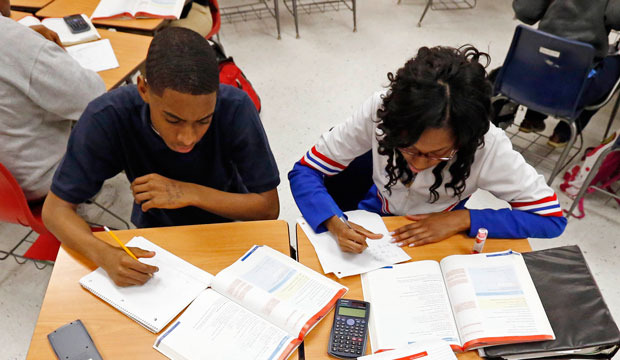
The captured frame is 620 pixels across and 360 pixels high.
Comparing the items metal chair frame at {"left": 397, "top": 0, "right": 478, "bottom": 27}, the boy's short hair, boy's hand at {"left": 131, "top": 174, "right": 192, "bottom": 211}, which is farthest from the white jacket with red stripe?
metal chair frame at {"left": 397, "top": 0, "right": 478, "bottom": 27}

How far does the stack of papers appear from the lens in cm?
115

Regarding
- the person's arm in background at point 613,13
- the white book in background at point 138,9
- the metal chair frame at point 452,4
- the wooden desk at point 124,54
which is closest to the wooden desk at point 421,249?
the wooden desk at point 124,54

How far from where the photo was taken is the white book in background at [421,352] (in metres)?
0.94

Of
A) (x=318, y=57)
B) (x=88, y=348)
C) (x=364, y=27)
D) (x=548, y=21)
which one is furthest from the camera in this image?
(x=364, y=27)

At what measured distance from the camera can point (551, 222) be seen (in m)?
1.24

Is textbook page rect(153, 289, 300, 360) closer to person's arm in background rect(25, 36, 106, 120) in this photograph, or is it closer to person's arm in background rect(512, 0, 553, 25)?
person's arm in background rect(25, 36, 106, 120)

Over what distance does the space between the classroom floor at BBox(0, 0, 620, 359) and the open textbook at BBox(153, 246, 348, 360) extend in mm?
1172

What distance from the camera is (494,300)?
3.38ft

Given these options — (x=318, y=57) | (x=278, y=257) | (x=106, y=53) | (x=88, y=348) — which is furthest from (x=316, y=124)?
(x=88, y=348)

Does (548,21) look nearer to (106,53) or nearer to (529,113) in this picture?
(529,113)

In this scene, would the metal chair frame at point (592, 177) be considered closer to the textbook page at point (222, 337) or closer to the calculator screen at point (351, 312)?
the calculator screen at point (351, 312)

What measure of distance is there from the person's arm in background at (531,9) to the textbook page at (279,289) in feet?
7.08

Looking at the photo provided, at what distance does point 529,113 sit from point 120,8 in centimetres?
249

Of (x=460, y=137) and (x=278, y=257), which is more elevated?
(x=460, y=137)
